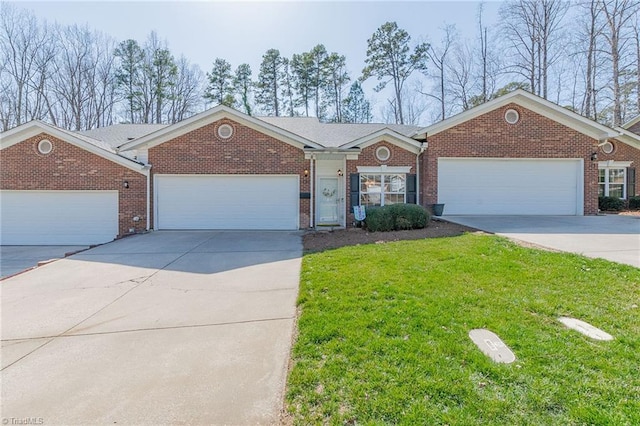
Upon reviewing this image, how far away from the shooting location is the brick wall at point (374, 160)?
12273 millimetres

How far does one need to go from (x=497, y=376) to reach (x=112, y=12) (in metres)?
16.3

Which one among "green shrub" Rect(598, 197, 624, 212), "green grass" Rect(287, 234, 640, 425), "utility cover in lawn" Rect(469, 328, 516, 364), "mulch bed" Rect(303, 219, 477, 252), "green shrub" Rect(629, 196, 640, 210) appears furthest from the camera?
"green shrub" Rect(629, 196, 640, 210)

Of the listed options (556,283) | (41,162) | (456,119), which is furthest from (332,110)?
(556,283)

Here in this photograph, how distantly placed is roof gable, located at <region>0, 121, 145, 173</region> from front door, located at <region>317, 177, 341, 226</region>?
6748 mm

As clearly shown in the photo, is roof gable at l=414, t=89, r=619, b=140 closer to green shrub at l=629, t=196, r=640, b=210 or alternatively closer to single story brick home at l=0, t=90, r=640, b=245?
single story brick home at l=0, t=90, r=640, b=245

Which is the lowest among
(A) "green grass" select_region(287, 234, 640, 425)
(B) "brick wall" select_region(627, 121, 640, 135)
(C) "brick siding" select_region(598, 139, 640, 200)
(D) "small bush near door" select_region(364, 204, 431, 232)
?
(A) "green grass" select_region(287, 234, 640, 425)

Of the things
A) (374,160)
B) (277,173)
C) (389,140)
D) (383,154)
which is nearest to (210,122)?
(277,173)

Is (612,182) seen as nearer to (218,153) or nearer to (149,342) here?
(218,153)

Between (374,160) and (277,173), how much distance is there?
3.91 metres

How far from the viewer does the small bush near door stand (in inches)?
393

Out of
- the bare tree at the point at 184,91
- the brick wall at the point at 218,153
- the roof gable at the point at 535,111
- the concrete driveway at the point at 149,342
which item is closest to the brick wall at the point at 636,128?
the roof gable at the point at 535,111

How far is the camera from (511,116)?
1215 centimetres

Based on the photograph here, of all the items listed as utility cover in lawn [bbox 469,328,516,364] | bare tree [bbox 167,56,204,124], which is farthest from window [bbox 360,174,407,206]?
bare tree [bbox 167,56,204,124]

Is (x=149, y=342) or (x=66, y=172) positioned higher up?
(x=66, y=172)
